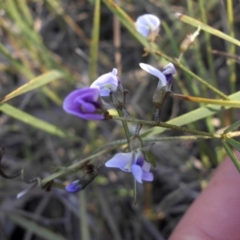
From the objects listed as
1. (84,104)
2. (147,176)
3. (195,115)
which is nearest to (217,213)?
(195,115)

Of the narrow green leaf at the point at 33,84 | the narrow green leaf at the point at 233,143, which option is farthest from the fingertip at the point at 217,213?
the narrow green leaf at the point at 33,84

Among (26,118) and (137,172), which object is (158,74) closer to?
(137,172)

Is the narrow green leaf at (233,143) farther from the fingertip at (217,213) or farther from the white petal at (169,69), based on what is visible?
the fingertip at (217,213)

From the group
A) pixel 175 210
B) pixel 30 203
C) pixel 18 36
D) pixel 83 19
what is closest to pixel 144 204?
pixel 175 210

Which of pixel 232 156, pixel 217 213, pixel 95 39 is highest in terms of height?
pixel 95 39

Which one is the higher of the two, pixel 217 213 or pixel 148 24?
pixel 148 24

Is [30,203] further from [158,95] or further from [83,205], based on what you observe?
[158,95]

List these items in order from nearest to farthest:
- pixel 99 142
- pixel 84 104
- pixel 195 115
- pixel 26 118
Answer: pixel 84 104, pixel 195 115, pixel 26 118, pixel 99 142
